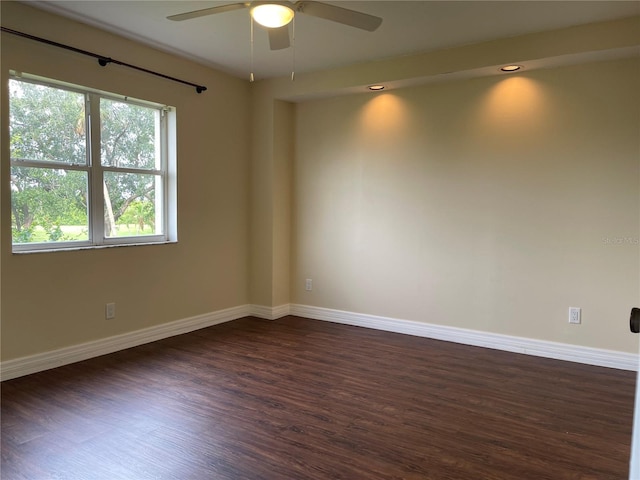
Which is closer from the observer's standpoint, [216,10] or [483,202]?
[216,10]

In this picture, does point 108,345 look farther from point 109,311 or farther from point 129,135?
point 129,135

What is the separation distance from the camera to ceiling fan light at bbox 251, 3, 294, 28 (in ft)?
7.32

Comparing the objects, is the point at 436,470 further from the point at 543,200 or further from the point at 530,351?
the point at 543,200

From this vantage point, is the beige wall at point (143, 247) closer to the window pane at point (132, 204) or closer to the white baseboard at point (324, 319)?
the white baseboard at point (324, 319)

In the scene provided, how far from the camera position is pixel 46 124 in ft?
10.5

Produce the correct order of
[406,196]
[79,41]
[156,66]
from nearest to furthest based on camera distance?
[79,41] < [156,66] < [406,196]

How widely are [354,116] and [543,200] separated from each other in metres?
1.97

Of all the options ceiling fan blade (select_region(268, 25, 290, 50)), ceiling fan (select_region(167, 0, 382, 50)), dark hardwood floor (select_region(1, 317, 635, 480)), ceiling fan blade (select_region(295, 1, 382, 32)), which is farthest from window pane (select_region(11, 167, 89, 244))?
ceiling fan blade (select_region(295, 1, 382, 32))

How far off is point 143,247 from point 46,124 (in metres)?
1.20

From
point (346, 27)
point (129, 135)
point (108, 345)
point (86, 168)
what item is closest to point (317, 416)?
point (108, 345)

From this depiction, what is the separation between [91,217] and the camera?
139 inches

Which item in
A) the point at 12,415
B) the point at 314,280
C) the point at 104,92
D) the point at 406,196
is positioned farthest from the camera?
the point at 314,280

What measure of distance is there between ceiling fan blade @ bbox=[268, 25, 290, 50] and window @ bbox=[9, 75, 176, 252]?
164 cm

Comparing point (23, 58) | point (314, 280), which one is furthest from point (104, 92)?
point (314, 280)
